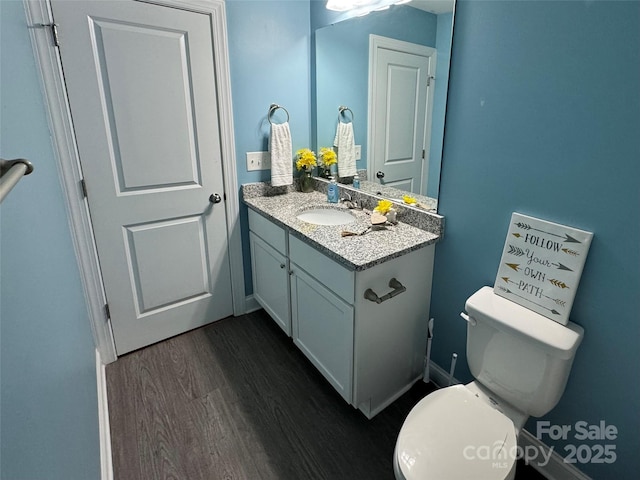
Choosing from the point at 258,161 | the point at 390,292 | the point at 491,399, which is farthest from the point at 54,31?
the point at 491,399

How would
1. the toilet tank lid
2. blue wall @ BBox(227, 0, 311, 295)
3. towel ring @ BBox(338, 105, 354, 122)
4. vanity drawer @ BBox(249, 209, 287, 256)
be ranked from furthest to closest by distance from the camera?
towel ring @ BBox(338, 105, 354, 122) → blue wall @ BBox(227, 0, 311, 295) → vanity drawer @ BBox(249, 209, 287, 256) → the toilet tank lid

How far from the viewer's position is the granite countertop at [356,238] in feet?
4.52

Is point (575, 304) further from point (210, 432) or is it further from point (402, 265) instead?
point (210, 432)

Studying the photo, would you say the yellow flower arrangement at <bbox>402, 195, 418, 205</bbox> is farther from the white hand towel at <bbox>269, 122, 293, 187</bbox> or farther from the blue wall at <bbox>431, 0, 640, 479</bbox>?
the white hand towel at <bbox>269, 122, 293, 187</bbox>

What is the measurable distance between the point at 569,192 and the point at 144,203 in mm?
1934

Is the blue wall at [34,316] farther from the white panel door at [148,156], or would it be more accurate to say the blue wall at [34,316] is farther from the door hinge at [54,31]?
the white panel door at [148,156]

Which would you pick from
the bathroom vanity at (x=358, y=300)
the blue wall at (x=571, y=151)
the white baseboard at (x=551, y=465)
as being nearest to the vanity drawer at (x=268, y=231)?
the bathroom vanity at (x=358, y=300)

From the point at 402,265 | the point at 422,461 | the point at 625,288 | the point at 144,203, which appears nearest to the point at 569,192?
the point at 625,288

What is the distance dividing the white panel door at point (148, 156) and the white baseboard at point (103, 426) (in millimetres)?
227

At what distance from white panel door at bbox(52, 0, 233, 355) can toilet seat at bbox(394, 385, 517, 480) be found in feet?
5.11

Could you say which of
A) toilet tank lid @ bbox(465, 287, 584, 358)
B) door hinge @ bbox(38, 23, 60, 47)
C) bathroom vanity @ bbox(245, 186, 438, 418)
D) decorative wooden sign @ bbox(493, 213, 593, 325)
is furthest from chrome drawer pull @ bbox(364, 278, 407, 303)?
door hinge @ bbox(38, 23, 60, 47)

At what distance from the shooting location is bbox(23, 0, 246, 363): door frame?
151cm

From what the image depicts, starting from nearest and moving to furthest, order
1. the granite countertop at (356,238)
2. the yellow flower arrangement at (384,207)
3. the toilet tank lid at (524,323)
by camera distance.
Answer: the toilet tank lid at (524,323) → the granite countertop at (356,238) → the yellow flower arrangement at (384,207)

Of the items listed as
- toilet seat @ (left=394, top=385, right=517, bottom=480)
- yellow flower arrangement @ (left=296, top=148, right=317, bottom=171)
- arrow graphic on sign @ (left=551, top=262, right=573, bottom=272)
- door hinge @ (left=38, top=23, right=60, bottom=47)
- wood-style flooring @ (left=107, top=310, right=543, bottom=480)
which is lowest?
wood-style flooring @ (left=107, top=310, right=543, bottom=480)
